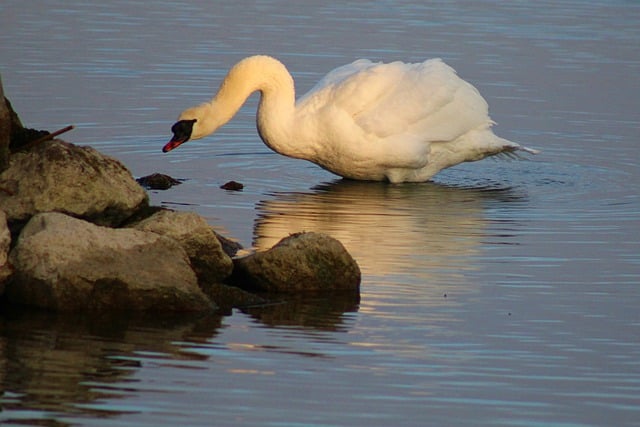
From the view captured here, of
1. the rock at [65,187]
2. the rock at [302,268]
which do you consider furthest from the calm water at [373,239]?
the rock at [65,187]

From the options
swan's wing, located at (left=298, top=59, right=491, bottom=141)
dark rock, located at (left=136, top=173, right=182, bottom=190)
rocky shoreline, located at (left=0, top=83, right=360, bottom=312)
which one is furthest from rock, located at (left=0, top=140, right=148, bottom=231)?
swan's wing, located at (left=298, top=59, right=491, bottom=141)

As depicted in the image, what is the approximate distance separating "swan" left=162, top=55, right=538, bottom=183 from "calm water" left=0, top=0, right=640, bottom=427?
0.98ft

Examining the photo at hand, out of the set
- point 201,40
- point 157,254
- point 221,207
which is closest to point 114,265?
point 157,254

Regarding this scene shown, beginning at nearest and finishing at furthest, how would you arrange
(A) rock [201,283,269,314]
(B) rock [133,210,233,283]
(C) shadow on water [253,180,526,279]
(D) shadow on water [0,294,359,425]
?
1. (D) shadow on water [0,294,359,425]
2. (A) rock [201,283,269,314]
3. (B) rock [133,210,233,283]
4. (C) shadow on water [253,180,526,279]

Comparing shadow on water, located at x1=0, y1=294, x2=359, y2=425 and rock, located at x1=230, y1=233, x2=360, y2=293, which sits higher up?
rock, located at x1=230, y1=233, x2=360, y2=293

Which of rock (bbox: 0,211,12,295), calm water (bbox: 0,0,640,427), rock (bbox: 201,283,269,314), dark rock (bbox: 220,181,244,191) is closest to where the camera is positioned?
calm water (bbox: 0,0,640,427)

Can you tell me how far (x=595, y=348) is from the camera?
943cm

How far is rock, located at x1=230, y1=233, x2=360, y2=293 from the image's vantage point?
10.7m

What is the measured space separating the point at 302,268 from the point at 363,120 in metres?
5.06

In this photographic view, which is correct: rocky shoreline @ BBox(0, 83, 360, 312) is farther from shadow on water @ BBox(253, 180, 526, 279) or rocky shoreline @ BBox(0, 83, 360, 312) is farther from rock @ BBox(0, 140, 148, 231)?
shadow on water @ BBox(253, 180, 526, 279)

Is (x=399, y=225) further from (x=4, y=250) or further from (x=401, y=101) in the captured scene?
(x=4, y=250)

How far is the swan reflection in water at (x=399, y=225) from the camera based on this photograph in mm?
11328

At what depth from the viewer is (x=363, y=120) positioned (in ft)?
51.1

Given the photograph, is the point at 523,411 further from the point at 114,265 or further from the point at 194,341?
the point at 114,265
